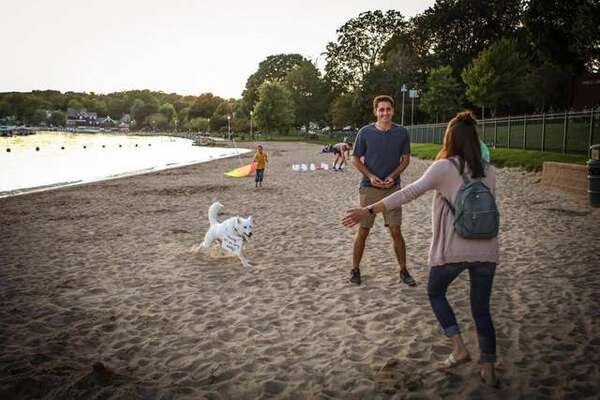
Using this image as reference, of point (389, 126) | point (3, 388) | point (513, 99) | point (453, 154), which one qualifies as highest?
point (513, 99)

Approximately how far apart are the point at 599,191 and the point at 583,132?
8119 millimetres

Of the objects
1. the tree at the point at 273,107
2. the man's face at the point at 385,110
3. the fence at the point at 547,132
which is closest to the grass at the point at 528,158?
the fence at the point at 547,132

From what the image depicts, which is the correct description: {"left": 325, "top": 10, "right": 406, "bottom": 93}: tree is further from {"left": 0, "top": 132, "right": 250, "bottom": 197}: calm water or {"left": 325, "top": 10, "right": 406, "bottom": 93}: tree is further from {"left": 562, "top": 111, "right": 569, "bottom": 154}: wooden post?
{"left": 562, "top": 111, "right": 569, "bottom": 154}: wooden post

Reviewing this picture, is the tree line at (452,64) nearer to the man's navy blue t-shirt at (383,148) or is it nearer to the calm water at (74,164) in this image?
the man's navy blue t-shirt at (383,148)

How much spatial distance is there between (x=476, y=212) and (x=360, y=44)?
246 feet

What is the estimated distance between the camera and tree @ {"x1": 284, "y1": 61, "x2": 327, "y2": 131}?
90.1 metres

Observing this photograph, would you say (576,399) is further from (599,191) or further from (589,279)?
(599,191)

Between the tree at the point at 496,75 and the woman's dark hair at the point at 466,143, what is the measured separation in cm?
4715

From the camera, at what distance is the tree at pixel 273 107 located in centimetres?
8283

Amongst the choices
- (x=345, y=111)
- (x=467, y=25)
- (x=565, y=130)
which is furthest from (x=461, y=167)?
(x=467, y=25)

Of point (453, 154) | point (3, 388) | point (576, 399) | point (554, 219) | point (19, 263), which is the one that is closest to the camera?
point (453, 154)

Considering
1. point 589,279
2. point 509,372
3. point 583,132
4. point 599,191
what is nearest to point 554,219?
point 599,191

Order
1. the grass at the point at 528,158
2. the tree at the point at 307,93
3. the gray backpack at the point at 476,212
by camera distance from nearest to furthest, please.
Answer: the gray backpack at the point at 476,212, the grass at the point at 528,158, the tree at the point at 307,93

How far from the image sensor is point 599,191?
1145 centimetres
